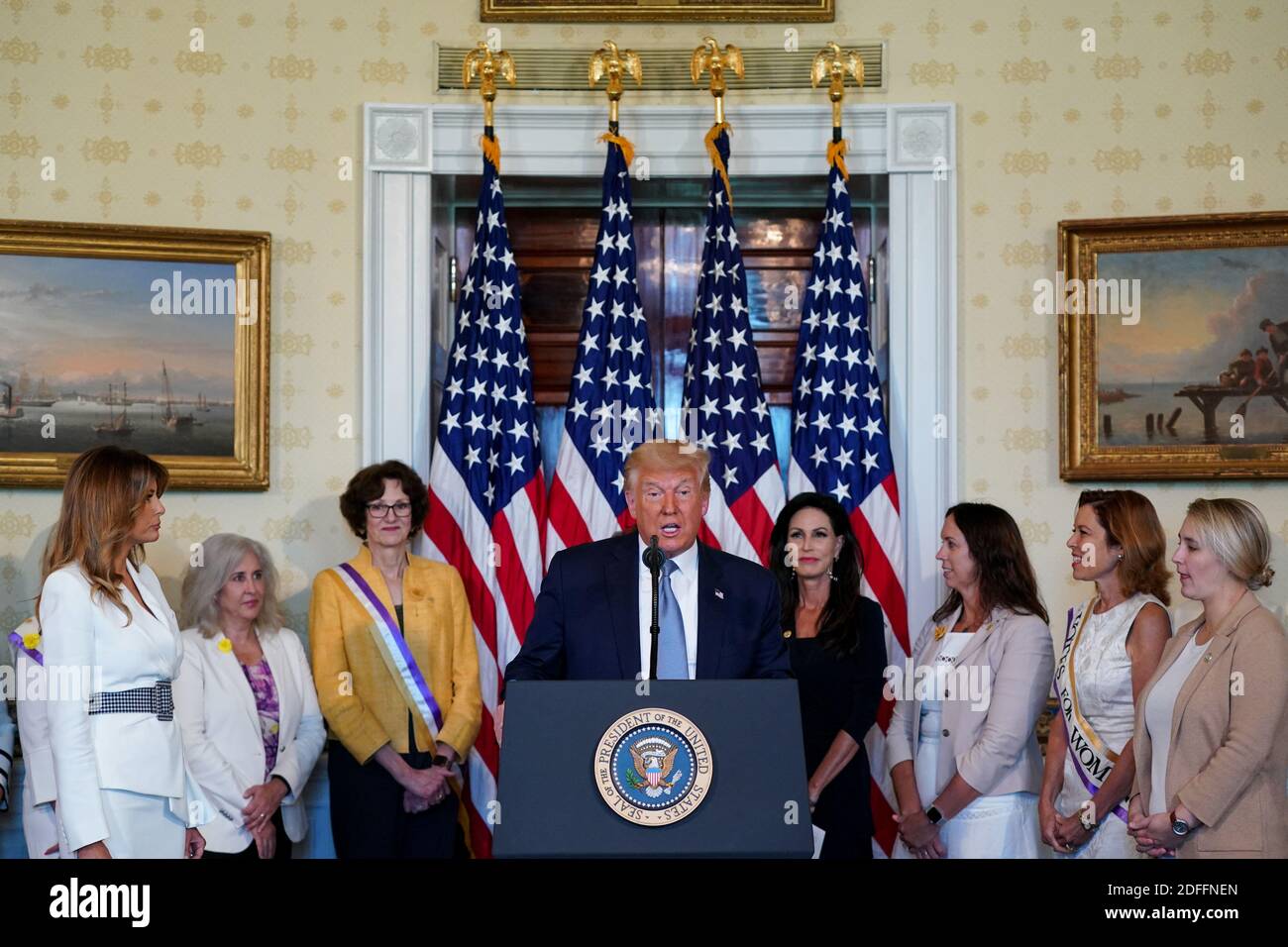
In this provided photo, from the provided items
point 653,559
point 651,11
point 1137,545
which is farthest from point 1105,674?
point 651,11

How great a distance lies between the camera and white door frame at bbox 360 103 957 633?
6277 millimetres

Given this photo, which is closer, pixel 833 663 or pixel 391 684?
pixel 833 663

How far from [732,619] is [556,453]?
2.96m

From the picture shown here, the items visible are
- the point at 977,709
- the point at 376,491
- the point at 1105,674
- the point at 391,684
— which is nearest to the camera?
the point at 1105,674

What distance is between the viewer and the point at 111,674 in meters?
4.02

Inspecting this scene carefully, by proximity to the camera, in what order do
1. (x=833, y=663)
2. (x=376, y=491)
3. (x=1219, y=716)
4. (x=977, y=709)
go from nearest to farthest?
1. (x=1219, y=716)
2. (x=977, y=709)
3. (x=833, y=663)
4. (x=376, y=491)

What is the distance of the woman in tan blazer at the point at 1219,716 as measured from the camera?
4.09 m

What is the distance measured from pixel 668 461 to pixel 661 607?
0.39 metres

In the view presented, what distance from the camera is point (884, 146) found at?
20.9 ft

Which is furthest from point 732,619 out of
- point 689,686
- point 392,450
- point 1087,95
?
point 1087,95

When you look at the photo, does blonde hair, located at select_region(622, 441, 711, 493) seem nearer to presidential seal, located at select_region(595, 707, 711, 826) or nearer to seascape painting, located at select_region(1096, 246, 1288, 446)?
presidential seal, located at select_region(595, 707, 711, 826)

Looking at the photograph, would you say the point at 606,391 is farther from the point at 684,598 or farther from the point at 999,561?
the point at 684,598

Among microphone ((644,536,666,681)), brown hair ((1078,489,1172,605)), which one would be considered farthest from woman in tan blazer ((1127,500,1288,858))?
microphone ((644,536,666,681))

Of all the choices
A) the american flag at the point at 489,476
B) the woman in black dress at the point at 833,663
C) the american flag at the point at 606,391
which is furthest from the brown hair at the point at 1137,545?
the american flag at the point at 489,476
